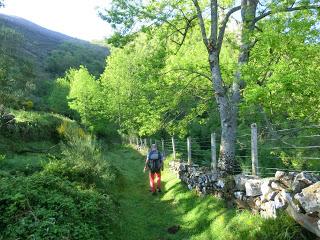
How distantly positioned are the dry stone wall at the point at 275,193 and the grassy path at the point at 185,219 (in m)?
0.25

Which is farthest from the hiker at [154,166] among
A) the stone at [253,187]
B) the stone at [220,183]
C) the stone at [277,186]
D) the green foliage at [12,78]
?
the stone at [277,186]

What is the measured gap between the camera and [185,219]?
9891 millimetres

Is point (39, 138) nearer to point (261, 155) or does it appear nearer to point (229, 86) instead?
point (229, 86)

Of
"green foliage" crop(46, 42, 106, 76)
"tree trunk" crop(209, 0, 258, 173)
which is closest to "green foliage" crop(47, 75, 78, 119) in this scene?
"green foliage" crop(46, 42, 106, 76)

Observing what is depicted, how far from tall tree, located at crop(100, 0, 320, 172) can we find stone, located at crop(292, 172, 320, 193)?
462 cm

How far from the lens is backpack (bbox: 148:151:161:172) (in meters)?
13.3

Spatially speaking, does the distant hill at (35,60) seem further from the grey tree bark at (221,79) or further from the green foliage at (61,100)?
→ the grey tree bark at (221,79)

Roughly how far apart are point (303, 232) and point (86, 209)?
4.53 m

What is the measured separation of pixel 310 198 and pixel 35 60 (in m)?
106

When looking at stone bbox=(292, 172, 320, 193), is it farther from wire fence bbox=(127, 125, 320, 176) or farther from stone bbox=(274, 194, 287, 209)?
wire fence bbox=(127, 125, 320, 176)

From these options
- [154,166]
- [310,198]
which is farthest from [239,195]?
[154,166]

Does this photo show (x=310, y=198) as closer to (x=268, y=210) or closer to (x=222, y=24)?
(x=268, y=210)

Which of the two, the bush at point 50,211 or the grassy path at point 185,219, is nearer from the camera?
the grassy path at point 185,219

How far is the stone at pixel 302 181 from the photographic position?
6615 mm
